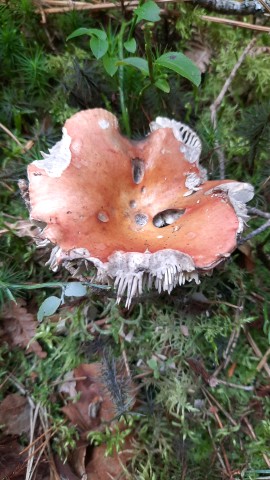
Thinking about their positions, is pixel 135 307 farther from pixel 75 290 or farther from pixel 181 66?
pixel 181 66

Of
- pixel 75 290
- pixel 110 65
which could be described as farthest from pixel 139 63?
pixel 75 290

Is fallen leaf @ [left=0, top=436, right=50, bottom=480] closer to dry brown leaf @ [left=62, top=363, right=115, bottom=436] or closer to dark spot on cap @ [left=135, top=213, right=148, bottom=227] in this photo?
dry brown leaf @ [left=62, top=363, right=115, bottom=436]

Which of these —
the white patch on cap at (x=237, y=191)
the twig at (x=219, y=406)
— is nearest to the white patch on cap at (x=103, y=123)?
the white patch on cap at (x=237, y=191)

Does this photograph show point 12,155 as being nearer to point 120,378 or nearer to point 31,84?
point 31,84

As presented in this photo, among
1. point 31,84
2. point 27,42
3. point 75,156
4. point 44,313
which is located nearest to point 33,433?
point 44,313

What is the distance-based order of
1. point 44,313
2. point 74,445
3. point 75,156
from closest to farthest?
point 44,313 → point 75,156 → point 74,445

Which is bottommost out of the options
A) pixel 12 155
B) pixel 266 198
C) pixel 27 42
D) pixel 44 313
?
pixel 44 313

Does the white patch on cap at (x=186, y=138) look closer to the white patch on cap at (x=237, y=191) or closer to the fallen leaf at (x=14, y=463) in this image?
the white patch on cap at (x=237, y=191)
